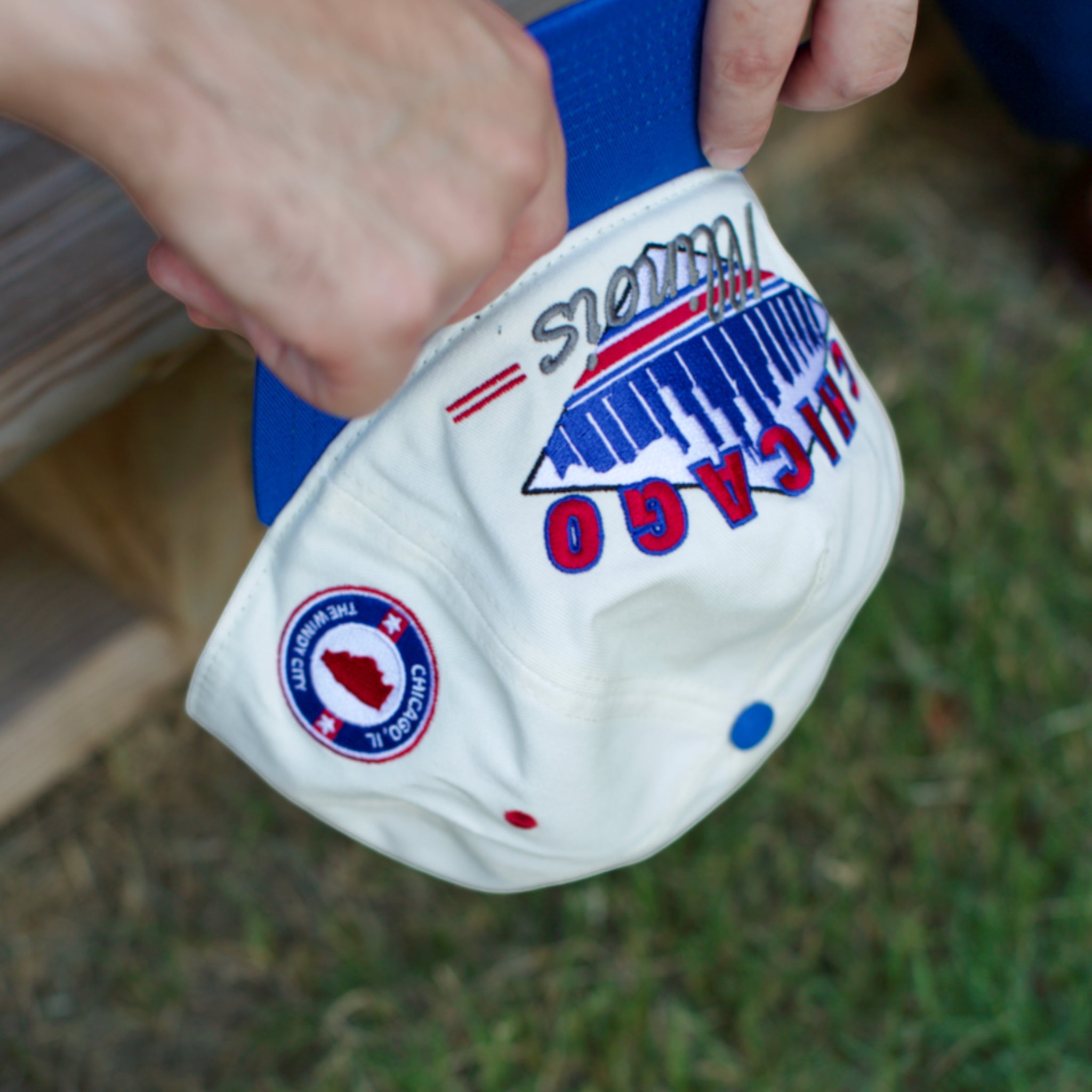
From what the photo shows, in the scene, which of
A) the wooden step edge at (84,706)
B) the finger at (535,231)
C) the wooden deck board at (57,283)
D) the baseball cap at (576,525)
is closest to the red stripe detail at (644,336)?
the baseball cap at (576,525)

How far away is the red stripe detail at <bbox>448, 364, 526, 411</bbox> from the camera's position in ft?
1.97

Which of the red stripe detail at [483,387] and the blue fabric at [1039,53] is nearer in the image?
the red stripe detail at [483,387]

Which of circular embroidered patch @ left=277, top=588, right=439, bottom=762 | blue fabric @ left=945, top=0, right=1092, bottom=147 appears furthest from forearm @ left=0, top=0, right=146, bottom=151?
blue fabric @ left=945, top=0, right=1092, bottom=147

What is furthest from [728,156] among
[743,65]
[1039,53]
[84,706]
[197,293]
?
[84,706]

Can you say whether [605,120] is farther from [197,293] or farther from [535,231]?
[197,293]

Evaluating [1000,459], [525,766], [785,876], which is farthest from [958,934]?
[525,766]

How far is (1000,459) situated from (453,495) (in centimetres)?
121

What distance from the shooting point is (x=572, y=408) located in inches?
23.6

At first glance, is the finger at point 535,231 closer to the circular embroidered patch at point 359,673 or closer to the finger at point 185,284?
the finger at point 185,284

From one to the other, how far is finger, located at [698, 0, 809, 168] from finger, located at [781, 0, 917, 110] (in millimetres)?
31

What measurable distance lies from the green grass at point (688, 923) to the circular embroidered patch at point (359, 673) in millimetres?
593

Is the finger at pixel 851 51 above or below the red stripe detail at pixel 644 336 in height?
above

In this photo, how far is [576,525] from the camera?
600 millimetres

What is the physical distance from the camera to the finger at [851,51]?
0.61m
